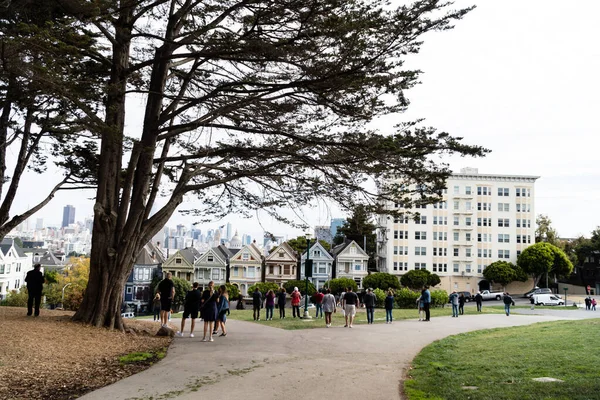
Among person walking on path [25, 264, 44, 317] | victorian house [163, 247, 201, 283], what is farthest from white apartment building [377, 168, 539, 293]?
person walking on path [25, 264, 44, 317]

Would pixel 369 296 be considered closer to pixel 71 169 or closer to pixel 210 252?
pixel 71 169

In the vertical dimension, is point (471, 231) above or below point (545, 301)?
above

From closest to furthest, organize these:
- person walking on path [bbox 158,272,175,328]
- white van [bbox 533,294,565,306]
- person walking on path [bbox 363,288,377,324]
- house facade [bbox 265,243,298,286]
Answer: person walking on path [bbox 158,272,175,328] → person walking on path [bbox 363,288,377,324] → white van [bbox 533,294,565,306] → house facade [bbox 265,243,298,286]

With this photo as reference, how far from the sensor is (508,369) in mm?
9219

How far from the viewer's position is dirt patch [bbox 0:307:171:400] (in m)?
7.29

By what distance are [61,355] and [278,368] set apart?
424 centimetres

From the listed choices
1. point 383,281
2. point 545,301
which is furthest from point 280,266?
point 545,301

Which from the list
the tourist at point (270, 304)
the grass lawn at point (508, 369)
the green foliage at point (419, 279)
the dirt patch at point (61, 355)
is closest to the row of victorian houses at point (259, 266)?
the green foliage at point (419, 279)

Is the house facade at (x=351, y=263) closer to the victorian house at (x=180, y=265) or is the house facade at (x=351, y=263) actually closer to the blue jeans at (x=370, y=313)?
the victorian house at (x=180, y=265)

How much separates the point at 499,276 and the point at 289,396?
62.0m

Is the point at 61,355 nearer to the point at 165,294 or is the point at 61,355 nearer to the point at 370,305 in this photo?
the point at 165,294

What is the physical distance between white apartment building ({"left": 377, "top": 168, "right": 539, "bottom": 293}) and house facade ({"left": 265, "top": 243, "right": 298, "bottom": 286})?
1335 centimetres

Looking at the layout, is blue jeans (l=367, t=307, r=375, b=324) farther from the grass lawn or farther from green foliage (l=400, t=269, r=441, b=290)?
green foliage (l=400, t=269, r=441, b=290)

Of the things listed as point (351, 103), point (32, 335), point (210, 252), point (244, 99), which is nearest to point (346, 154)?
point (351, 103)
